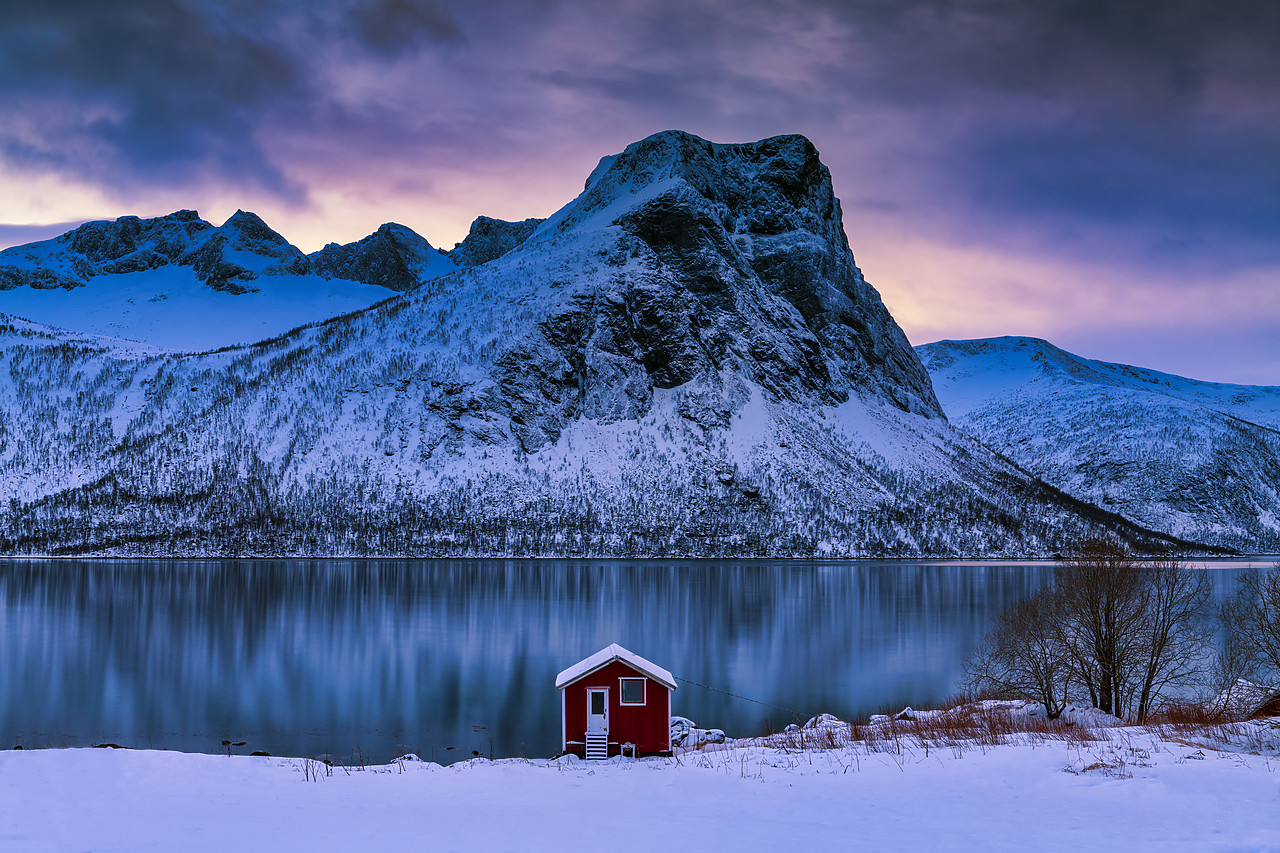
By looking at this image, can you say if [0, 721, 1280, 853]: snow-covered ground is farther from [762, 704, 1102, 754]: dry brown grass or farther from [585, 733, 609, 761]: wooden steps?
[585, 733, 609, 761]: wooden steps

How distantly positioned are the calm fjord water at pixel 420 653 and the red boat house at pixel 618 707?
6.11 metres

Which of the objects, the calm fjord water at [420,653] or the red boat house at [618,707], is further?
the calm fjord water at [420,653]

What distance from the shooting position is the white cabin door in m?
27.2

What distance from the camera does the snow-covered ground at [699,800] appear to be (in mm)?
15336

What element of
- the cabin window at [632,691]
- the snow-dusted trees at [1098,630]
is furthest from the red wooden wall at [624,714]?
the snow-dusted trees at [1098,630]

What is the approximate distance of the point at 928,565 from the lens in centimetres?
16588

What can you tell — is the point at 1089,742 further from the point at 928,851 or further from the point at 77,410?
the point at 77,410

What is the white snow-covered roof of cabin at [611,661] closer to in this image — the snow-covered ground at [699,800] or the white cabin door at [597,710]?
the white cabin door at [597,710]

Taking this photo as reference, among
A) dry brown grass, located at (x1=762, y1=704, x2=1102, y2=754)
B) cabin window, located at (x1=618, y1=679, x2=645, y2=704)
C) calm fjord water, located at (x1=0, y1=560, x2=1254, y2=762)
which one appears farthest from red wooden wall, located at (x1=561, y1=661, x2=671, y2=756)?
calm fjord water, located at (x1=0, y1=560, x2=1254, y2=762)

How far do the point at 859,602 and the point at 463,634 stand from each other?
43171 millimetres

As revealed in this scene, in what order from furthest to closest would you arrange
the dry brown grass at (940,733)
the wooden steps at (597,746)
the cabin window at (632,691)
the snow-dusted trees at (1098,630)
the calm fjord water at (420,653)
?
the calm fjord water at (420,653)
the snow-dusted trees at (1098,630)
the cabin window at (632,691)
the wooden steps at (597,746)
the dry brown grass at (940,733)

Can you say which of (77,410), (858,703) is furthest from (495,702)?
(77,410)

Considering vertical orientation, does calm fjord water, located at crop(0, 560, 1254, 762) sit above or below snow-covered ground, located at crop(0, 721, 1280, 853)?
below

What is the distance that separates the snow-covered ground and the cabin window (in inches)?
91.9
